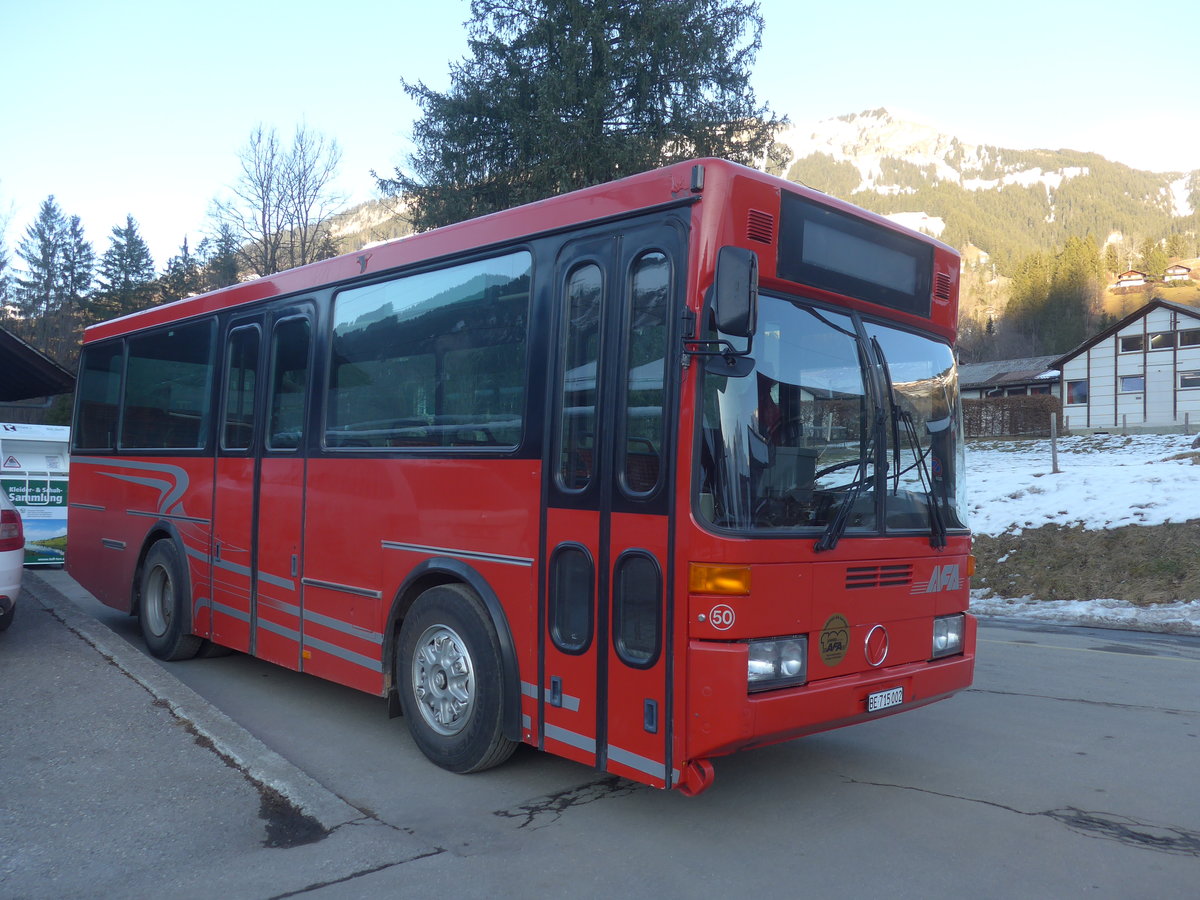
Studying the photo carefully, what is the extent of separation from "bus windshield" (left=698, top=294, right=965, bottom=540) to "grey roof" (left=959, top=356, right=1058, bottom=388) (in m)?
67.4

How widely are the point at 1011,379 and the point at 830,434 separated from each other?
233 feet

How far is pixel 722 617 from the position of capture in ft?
14.5

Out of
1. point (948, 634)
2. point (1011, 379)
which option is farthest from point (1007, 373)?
point (948, 634)

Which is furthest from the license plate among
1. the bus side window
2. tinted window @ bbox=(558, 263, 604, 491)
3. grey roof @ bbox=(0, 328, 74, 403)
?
grey roof @ bbox=(0, 328, 74, 403)

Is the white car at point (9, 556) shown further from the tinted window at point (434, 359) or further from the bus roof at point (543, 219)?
the tinted window at point (434, 359)

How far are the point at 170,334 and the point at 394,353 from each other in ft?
13.1

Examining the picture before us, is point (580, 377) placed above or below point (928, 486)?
above

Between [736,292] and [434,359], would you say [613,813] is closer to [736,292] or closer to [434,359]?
[736,292]

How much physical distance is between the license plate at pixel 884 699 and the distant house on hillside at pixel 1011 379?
63.4 m

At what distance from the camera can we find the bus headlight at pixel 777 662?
4480mm

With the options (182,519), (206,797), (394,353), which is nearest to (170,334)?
(182,519)

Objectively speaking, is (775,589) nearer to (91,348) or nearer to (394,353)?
(394,353)

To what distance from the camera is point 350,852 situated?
4.47m

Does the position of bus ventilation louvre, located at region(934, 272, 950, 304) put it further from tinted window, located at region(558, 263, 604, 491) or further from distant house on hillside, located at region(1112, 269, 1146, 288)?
distant house on hillside, located at region(1112, 269, 1146, 288)
